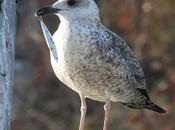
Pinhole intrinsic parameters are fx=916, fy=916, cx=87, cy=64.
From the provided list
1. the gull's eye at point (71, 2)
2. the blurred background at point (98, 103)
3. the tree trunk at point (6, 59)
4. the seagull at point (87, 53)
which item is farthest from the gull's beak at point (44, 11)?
the blurred background at point (98, 103)

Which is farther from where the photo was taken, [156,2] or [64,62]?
[156,2]

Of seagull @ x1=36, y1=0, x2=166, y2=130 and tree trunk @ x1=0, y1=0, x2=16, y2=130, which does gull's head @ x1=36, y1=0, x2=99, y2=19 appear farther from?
tree trunk @ x1=0, y1=0, x2=16, y2=130

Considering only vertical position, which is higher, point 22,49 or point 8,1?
point 8,1

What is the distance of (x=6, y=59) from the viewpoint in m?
5.15

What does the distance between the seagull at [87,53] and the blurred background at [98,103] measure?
21.2 feet

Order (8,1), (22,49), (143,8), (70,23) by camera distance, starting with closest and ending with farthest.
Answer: (8,1), (70,23), (143,8), (22,49)

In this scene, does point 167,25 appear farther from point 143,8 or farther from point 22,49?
point 22,49

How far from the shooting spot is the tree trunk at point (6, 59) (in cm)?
511

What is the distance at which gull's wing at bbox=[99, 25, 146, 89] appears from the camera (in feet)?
20.1

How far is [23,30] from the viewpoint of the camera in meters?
13.9

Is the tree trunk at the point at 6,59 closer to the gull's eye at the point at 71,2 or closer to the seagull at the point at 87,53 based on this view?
the seagull at the point at 87,53

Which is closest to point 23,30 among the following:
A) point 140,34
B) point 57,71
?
point 140,34

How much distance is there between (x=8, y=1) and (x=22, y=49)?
9.21 meters

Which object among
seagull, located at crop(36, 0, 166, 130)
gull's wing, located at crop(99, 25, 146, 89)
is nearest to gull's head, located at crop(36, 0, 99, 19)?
seagull, located at crop(36, 0, 166, 130)
